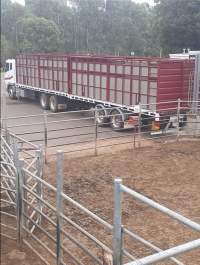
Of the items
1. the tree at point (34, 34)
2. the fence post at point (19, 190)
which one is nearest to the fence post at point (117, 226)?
the fence post at point (19, 190)

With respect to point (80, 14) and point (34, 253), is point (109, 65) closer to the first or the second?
point (34, 253)

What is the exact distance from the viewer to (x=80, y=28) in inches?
2314

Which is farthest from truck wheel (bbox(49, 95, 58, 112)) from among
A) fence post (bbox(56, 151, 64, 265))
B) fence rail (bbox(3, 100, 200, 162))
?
fence post (bbox(56, 151, 64, 265))

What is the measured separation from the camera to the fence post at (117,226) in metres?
3.28

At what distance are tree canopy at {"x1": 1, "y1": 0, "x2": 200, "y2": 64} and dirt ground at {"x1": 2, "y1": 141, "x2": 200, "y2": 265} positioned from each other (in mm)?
25087

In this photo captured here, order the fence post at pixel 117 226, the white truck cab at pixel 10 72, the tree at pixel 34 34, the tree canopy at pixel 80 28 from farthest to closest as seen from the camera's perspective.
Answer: the tree canopy at pixel 80 28 < the tree at pixel 34 34 < the white truck cab at pixel 10 72 < the fence post at pixel 117 226

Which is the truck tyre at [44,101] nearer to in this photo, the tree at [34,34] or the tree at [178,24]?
the tree at [178,24]

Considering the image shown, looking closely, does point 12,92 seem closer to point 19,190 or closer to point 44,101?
point 44,101

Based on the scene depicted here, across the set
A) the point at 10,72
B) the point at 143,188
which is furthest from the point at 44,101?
the point at 143,188

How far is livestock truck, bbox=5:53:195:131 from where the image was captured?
13.6 m

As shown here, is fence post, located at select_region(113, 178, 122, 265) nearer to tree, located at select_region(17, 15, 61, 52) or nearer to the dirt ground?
the dirt ground

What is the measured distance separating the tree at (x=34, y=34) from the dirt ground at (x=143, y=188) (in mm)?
38162

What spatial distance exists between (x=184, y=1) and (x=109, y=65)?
18.3 meters

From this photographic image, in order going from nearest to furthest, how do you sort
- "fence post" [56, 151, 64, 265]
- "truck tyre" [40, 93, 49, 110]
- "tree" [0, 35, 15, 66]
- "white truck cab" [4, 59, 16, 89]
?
"fence post" [56, 151, 64, 265] < "truck tyre" [40, 93, 49, 110] < "white truck cab" [4, 59, 16, 89] < "tree" [0, 35, 15, 66]
